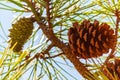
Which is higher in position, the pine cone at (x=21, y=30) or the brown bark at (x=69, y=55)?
the pine cone at (x=21, y=30)

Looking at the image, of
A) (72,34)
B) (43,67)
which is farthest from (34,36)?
(72,34)

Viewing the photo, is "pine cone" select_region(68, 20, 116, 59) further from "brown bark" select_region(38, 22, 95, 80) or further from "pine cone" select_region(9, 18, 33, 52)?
"pine cone" select_region(9, 18, 33, 52)

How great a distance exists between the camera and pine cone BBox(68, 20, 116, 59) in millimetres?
751

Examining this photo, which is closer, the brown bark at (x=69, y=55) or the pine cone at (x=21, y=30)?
the brown bark at (x=69, y=55)

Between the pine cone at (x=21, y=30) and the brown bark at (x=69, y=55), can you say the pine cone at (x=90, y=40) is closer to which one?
the brown bark at (x=69, y=55)

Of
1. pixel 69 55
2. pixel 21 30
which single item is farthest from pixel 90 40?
pixel 21 30

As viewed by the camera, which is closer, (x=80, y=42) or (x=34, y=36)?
(x=80, y=42)

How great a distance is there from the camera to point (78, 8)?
2.96 feet

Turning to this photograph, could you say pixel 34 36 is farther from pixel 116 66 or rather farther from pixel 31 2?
pixel 116 66

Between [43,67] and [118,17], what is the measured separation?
0.25m

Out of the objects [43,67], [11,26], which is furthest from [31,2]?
[43,67]

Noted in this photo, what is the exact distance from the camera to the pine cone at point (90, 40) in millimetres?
751

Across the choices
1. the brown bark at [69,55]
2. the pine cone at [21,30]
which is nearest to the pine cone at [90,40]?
the brown bark at [69,55]

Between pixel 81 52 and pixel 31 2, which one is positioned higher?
pixel 31 2
